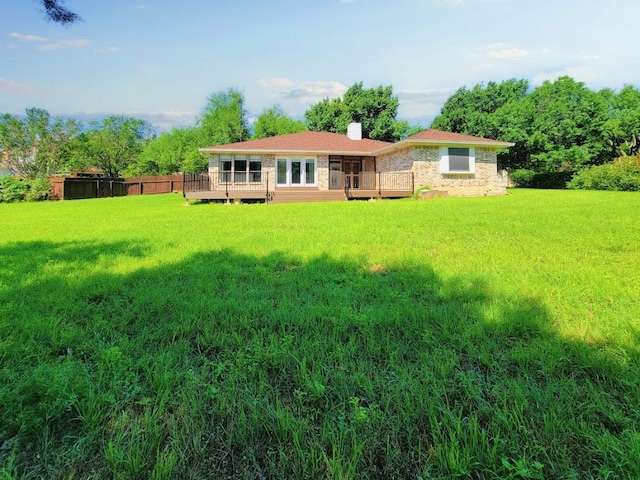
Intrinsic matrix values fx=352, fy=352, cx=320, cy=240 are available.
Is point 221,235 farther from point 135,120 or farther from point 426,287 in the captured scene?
point 135,120

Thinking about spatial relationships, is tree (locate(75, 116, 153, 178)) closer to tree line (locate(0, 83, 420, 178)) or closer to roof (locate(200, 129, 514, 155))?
tree line (locate(0, 83, 420, 178))

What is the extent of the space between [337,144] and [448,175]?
256 inches

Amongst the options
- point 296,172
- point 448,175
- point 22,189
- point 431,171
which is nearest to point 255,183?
point 296,172

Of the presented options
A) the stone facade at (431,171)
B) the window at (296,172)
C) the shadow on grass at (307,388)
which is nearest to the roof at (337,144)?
the stone facade at (431,171)

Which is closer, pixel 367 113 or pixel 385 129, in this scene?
pixel 385 129

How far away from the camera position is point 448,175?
17.7m

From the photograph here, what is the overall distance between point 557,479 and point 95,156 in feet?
153

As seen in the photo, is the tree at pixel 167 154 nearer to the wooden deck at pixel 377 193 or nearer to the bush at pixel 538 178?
the wooden deck at pixel 377 193

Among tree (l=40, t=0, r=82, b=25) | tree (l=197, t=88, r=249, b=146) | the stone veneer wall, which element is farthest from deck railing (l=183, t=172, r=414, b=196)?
tree (l=197, t=88, r=249, b=146)

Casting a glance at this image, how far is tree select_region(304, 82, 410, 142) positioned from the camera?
29.6 metres

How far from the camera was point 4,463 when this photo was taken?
1354 millimetres

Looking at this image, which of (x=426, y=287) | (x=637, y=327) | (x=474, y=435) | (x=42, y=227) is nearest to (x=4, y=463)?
(x=474, y=435)

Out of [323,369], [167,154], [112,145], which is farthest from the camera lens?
[112,145]

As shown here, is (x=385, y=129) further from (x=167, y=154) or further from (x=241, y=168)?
(x=167, y=154)
